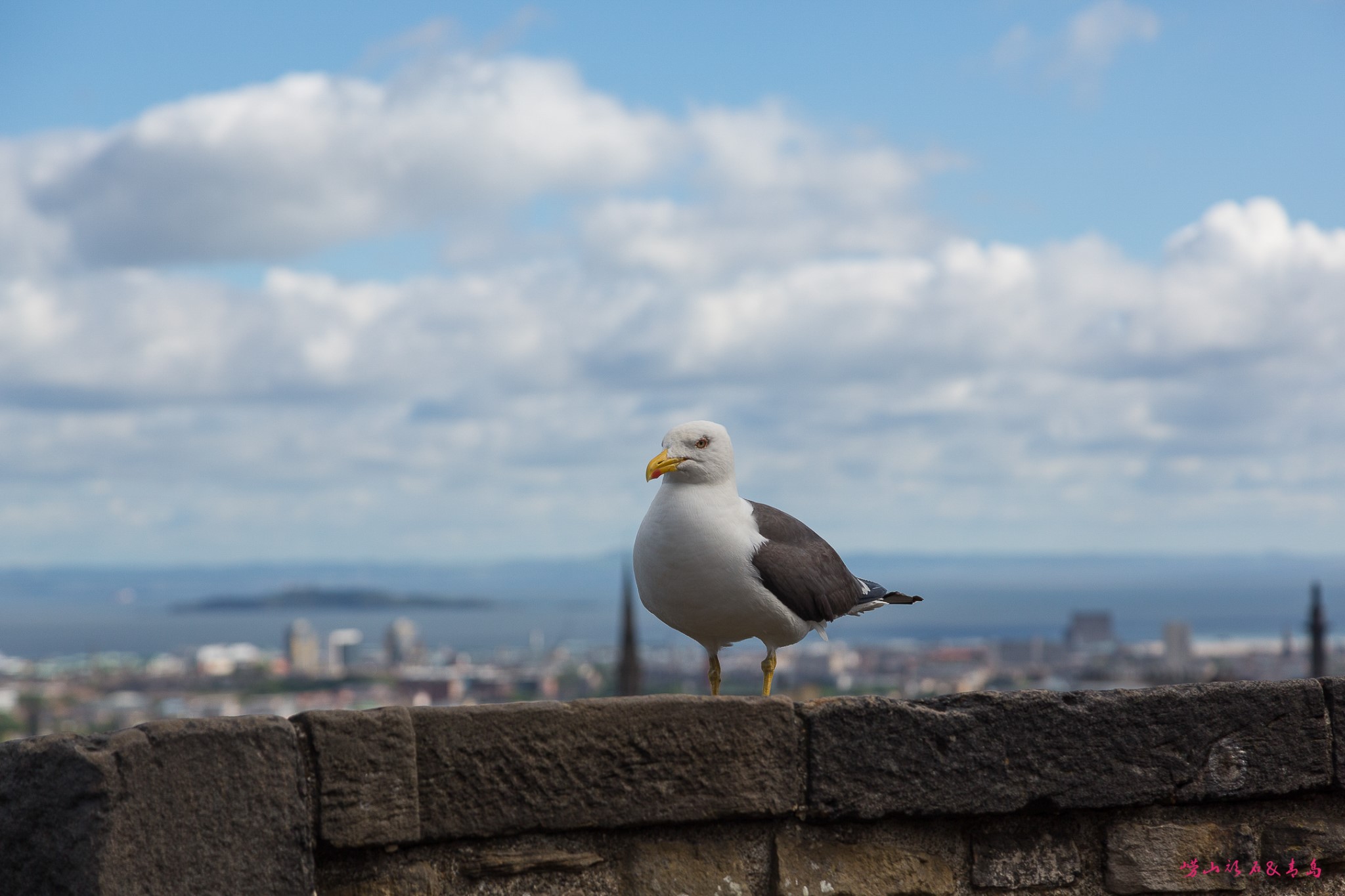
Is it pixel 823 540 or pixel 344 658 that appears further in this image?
pixel 344 658

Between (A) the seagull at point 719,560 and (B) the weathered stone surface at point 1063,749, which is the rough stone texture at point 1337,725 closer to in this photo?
(B) the weathered stone surface at point 1063,749

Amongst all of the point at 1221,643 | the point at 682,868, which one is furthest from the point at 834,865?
the point at 1221,643

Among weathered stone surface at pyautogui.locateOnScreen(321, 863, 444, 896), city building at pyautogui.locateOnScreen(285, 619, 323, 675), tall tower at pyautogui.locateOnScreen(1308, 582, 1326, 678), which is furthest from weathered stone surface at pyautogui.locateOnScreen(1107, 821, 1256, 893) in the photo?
city building at pyautogui.locateOnScreen(285, 619, 323, 675)

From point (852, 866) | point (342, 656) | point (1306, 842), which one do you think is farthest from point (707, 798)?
point (342, 656)

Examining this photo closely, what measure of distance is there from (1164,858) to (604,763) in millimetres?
1659

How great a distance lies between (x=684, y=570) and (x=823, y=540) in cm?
66

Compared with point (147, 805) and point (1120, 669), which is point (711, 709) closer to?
point (147, 805)

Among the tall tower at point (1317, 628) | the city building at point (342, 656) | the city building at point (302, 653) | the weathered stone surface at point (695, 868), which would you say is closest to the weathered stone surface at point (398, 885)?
the weathered stone surface at point (695, 868)

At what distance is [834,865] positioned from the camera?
3822mm

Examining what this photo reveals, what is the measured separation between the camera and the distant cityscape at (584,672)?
4306 cm

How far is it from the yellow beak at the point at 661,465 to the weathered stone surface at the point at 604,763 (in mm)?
726

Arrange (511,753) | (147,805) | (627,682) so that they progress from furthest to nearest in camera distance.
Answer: (627,682) < (511,753) < (147,805)

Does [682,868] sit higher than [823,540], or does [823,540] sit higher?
[823,540]
